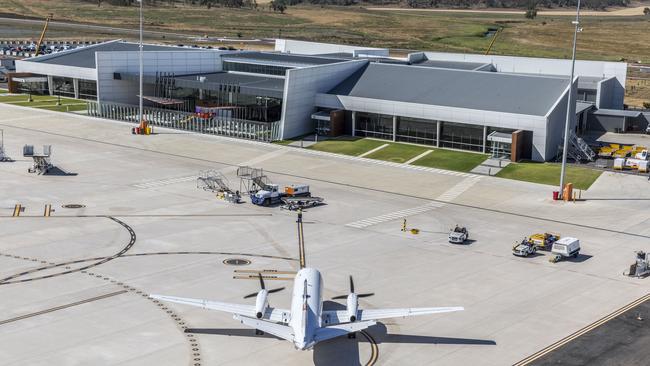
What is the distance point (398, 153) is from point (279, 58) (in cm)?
4627

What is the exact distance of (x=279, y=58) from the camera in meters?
154

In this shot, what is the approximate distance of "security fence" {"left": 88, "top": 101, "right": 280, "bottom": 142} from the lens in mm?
123688

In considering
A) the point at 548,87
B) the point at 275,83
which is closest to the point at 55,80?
the point at 275,83

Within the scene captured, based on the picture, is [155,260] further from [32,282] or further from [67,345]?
[67,345]

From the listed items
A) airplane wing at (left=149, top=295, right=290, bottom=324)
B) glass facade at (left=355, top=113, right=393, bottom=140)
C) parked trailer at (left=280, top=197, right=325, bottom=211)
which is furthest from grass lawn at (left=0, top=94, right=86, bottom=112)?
airplane wing at (left=149, top=295, right=290, bottom=324)

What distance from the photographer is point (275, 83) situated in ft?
442

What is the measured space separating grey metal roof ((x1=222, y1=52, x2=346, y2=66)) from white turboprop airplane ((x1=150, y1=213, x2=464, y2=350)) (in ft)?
311

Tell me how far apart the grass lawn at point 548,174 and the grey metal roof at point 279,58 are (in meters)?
Answer: 47.9

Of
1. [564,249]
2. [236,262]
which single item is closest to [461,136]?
[564,249]

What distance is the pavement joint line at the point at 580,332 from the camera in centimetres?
5250

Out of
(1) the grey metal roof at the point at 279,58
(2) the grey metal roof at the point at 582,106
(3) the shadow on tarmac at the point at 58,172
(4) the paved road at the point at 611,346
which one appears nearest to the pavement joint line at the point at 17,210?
(3) the shadow on tarmac at the point at 58,172

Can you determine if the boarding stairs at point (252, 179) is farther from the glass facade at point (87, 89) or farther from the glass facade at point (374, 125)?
the glass facade at point (87, 89)

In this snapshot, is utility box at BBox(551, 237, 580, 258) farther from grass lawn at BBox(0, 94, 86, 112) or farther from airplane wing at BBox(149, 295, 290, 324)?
grass lawn at BBox(0, 94, 86, 112)

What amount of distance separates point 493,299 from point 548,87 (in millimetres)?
62545
